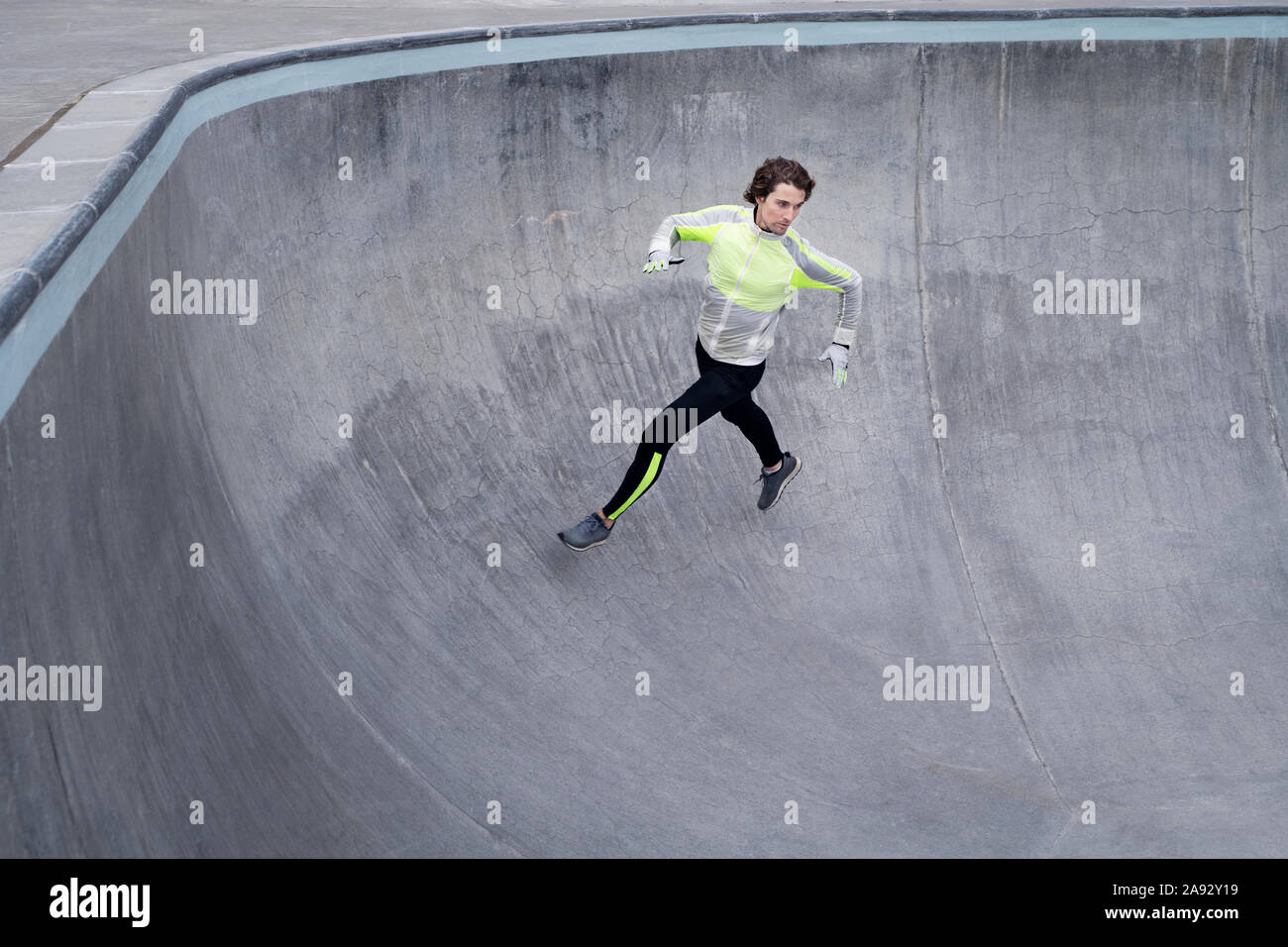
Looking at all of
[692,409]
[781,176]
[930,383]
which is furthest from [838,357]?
[930,383]

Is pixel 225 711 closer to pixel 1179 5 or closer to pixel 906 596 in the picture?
pixel 906 596

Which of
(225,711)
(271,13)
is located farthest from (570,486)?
(271,13)

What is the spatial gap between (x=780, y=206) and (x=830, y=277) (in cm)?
42

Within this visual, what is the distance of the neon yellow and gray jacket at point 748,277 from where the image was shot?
457 cm

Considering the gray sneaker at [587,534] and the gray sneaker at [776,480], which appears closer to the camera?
the gray sneaker at [587,534]

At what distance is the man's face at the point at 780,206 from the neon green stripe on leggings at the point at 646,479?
3.59 feet

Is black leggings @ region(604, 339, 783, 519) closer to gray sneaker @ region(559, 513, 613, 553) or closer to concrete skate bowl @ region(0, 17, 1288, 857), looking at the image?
gray sneaker @ region(559, 513, 613, 553)

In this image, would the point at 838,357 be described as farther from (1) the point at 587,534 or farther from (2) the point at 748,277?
(1) the point at 587,534

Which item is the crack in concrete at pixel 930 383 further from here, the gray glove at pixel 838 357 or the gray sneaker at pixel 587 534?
the gray sneaker at pixel 587 534

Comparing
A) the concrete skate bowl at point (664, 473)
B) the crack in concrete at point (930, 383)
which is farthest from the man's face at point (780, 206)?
the crack in concrete at point (930, 383)

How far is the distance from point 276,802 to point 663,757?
158 centimetres

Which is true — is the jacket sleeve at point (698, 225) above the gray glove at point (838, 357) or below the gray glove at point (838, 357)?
above

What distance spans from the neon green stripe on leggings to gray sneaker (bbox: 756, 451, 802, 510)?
2.43ft

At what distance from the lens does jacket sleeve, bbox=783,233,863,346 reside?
4.59 m
